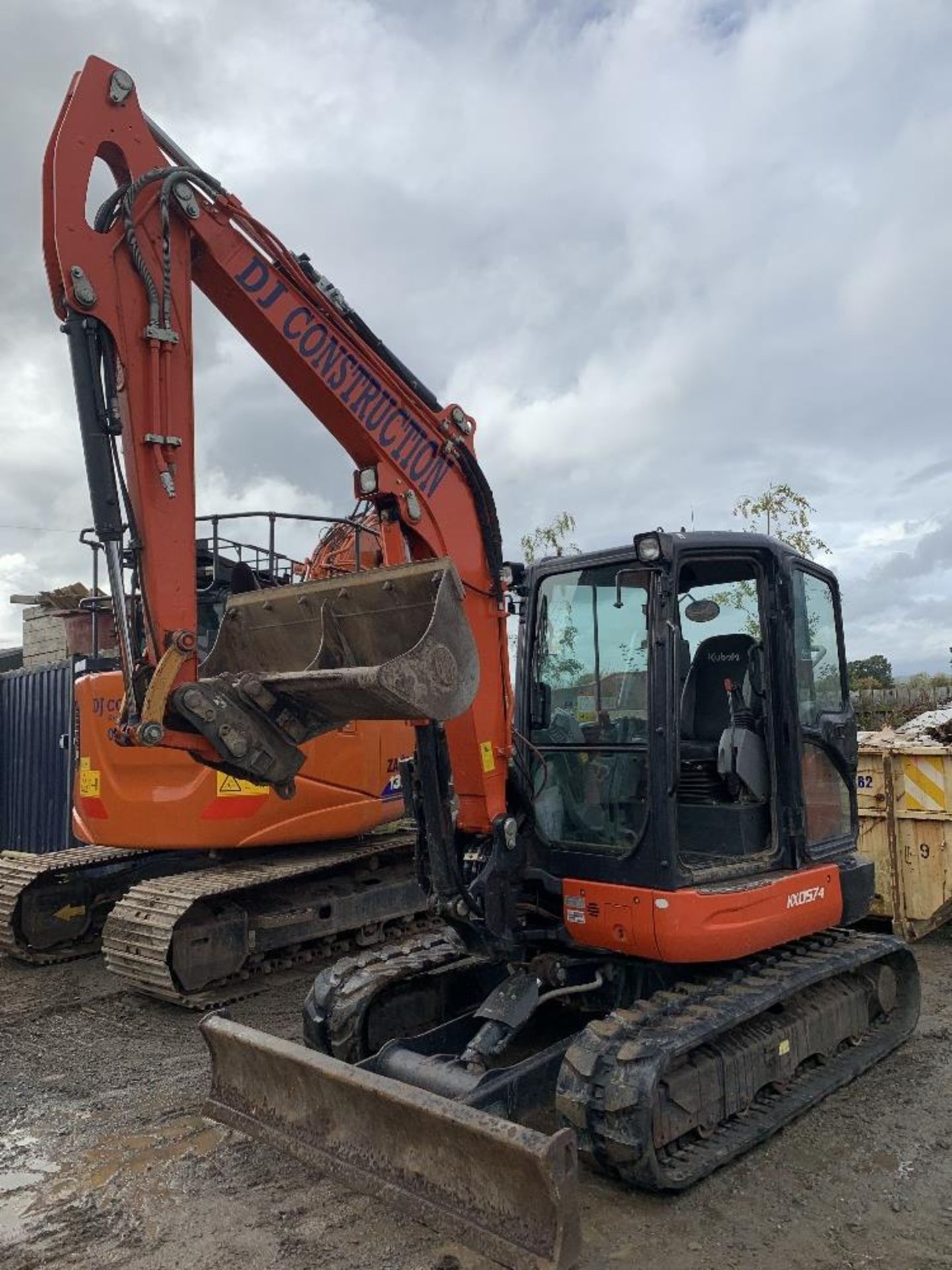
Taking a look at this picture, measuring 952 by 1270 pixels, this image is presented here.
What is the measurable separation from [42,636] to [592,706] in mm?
14581

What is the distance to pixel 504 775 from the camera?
457cm

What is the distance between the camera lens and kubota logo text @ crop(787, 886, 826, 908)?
14.8ft

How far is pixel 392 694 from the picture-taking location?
10.9 feet

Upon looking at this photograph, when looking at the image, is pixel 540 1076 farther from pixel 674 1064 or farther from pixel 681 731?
pixel 681 731

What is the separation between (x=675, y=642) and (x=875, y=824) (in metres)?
3.97

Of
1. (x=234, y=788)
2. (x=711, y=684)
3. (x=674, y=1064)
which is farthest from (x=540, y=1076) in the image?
(x=234, y=788)

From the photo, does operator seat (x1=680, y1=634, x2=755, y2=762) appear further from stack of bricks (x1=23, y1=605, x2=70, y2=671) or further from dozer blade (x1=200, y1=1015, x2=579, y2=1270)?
stack of bricks (x1=23, y1=605, x2=70, y2=671)

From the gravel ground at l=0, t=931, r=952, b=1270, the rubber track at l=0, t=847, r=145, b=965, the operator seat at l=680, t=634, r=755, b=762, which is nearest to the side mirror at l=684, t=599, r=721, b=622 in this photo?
the operator seat at l=680, t=634, r=755, b=762

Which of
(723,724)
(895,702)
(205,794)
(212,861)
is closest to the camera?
(723,724)

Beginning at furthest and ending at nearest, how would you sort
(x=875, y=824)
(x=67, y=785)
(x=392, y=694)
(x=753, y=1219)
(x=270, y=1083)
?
(x=67, y=785), (x=875, y=824), (x=270, y=1083), (x=753, y=1219), (x=392, y=694)

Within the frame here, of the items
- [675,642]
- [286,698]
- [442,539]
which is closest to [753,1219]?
[675,642]

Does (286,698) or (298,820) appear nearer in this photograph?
(286,698)

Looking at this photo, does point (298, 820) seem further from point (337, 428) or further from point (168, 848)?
point (337, 428)

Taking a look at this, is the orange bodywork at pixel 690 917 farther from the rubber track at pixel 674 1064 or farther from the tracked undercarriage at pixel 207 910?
the tracked undercarriage at pixel 207 910
